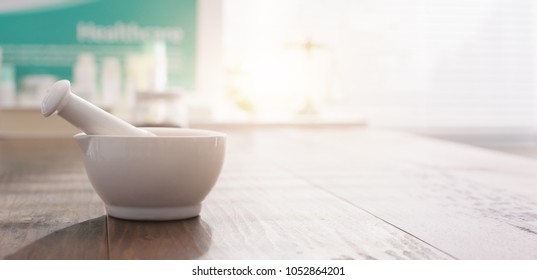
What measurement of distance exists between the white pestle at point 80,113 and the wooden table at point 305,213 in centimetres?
9

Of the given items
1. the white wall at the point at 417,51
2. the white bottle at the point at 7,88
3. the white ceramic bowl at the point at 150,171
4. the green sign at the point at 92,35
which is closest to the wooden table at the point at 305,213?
the white ceramic bowl at the point at 150,171

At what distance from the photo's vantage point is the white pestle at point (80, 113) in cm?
74

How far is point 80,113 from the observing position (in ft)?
2.52

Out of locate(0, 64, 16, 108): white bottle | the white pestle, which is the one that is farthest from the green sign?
the white pestle

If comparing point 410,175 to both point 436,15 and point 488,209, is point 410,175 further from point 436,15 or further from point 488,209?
point 436,15

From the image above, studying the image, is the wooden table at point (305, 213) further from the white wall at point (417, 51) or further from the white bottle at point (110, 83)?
the white wall at point (417, 51)

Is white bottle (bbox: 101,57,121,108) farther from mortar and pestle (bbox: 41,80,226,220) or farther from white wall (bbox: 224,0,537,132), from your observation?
mortar and pestle (bbox: 41,80,226,220)

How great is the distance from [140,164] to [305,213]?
7.6 inches

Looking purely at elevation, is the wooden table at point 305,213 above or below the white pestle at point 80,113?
below

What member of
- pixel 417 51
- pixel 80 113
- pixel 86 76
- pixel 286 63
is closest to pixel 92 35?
pixel 86 76

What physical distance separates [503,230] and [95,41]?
7.83 feet

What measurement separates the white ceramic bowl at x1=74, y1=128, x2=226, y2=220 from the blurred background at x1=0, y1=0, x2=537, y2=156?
5.46 feet
